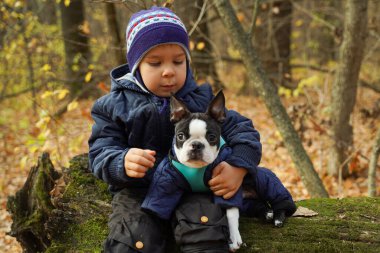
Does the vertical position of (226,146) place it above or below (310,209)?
above

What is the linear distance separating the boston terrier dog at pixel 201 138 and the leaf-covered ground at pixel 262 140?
12.0 ft

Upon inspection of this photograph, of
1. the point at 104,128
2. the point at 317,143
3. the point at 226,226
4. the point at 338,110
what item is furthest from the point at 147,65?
the point at 317,143

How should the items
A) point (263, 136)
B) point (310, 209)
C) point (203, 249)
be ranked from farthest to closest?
1. point (263, 136)
2. point (310, 209)
3. point (203, 249)

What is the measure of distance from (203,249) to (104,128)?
1097 mm

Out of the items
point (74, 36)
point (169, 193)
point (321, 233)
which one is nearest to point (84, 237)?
point (169, 193)

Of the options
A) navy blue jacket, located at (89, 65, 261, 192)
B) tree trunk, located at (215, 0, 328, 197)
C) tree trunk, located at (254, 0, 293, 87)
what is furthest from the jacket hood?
tree trunk, located at (254, 0, 293, 87)

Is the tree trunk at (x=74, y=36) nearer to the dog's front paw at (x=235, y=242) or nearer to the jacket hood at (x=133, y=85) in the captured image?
the jacket hood at (x=133, y=85)

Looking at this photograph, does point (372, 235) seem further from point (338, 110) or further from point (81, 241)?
point (338, 110)

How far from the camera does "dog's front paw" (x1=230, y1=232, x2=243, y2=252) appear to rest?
2.58 meters

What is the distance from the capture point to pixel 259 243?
2.74 metres

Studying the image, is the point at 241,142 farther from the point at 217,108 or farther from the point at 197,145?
the point at 197,145

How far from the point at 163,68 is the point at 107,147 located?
0.66 meters

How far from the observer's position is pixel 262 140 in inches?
372

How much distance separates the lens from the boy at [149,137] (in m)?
2.58
